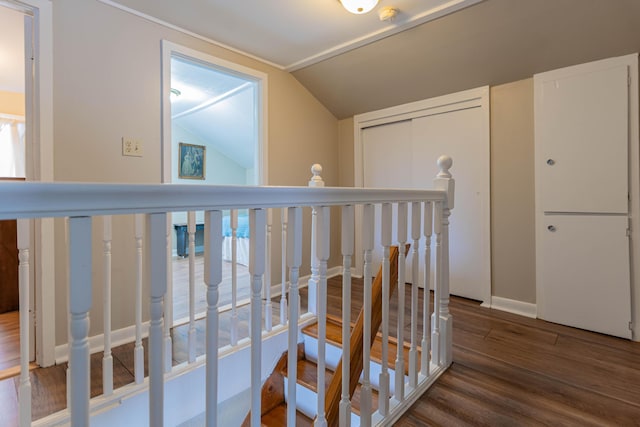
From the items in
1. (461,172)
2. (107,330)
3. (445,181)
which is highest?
(461,172)

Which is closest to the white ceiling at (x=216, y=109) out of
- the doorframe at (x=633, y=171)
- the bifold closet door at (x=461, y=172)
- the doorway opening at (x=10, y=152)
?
the doorway opening at (x=10, y=152)

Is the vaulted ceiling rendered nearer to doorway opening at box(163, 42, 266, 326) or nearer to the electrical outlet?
doorway opening at box(163, 42, 266, 326)

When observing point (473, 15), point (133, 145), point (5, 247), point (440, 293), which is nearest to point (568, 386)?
point (440, 293)

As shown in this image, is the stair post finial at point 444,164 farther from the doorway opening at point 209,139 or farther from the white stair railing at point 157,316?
the white stair railing at point 157,316

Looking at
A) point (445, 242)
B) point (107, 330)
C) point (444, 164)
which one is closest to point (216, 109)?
point (107, 330)

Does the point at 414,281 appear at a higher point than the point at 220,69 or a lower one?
lower

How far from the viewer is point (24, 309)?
1.09 metres

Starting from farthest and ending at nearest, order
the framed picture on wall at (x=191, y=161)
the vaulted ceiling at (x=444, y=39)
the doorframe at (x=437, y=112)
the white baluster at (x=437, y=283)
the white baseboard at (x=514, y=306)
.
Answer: the framed picture on wall at (x=191, y=161)
the doorframe at (x=437, y=112)
the white baseboard at (x=514, y=306)
the vaulted ceiling at (x=444, y=39)
the white baluster at (x=437, y=283)

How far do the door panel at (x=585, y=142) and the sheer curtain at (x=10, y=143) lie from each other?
5353 millimetres

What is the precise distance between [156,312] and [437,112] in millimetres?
2885

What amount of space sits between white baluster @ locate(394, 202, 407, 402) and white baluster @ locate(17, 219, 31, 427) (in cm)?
131

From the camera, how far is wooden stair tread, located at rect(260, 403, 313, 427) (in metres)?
1.77

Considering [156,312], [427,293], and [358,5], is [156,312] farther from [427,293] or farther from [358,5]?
[358,5]

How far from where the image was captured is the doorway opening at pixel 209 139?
7.79 feet
